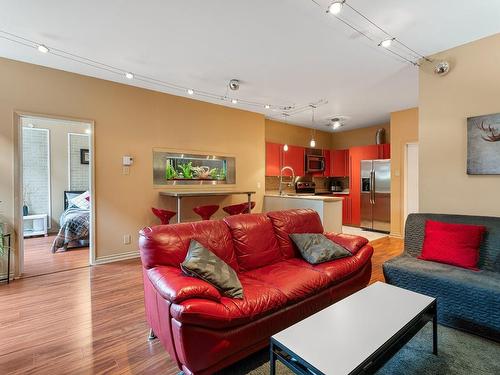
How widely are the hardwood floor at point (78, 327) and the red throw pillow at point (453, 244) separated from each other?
0.85 meters

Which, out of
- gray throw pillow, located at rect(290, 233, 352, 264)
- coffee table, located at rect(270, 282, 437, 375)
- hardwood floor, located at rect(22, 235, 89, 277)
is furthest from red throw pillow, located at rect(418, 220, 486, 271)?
hardwood floor, located at rect(22, 235, 89, 277)

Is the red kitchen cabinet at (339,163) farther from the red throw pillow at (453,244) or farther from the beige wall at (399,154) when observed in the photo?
the red throw pillow at (453,244)

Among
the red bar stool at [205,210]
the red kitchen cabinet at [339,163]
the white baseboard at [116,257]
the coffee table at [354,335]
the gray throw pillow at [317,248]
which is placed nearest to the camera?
the coffee table at [354,335]

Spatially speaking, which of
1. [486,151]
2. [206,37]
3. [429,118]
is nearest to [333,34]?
[206,37]

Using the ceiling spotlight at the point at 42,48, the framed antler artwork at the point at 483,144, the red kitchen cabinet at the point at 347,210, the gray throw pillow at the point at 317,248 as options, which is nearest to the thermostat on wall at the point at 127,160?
the ceiling spotlight at the point at 42,48

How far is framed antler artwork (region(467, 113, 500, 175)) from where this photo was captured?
8.96 feet

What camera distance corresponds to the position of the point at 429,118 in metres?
3.23

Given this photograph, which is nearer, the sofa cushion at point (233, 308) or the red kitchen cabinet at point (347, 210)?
the sofa cushion at point (233, 308)

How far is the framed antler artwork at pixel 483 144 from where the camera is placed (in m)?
2.73

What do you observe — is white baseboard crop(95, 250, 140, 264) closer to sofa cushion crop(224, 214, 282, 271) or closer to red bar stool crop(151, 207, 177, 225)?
red bar stool crop(151, 207, 177, 225)

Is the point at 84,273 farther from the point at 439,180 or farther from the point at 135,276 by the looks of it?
the point at 439,180

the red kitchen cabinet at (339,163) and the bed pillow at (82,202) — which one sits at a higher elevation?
the red kitchen cabinet at (339,163)

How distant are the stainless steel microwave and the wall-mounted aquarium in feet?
7.88

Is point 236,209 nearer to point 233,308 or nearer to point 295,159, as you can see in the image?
point 295,159
